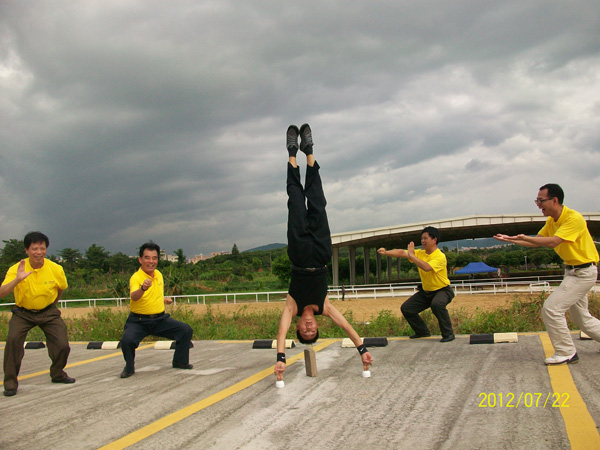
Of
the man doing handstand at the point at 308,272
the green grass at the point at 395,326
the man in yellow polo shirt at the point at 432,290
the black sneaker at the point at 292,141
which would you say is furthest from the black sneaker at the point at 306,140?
the green grass at the point at 395,326

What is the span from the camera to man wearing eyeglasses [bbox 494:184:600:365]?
519 cm

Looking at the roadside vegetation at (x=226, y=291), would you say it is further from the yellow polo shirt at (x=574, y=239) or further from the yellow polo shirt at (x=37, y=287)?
the yellow polo shirt at (x=37, y=287)

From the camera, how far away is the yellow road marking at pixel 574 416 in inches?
118

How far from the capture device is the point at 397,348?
698cm

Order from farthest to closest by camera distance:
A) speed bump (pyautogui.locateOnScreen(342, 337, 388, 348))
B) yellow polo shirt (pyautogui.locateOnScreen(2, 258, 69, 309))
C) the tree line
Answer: the tree line, speed bump (pyautogui.locateOnScreen(342, 337, 388, 348)), yellow polo shirt (pyautogui.locateOnScreen(2, 258, 69, 309))

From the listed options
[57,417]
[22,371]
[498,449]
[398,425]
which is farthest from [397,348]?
[22,371]

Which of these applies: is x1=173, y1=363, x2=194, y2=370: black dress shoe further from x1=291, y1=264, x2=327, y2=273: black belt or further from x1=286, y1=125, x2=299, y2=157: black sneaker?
x1=286, y1=125, x2=299, y2=157: black sneaker

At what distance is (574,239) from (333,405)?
3285 millimetres

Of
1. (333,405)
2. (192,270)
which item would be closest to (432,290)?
(333,405)

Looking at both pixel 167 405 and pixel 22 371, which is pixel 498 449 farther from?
pixel 22 371

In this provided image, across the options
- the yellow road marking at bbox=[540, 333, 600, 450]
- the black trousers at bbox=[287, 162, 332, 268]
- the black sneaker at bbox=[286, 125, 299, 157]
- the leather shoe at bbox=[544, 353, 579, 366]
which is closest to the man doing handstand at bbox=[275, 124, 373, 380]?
the black trousers at bbox=[287, 162, 332, 268]

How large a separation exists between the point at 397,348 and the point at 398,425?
3.56 meters

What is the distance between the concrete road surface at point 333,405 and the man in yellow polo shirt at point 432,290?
31.7 inches
